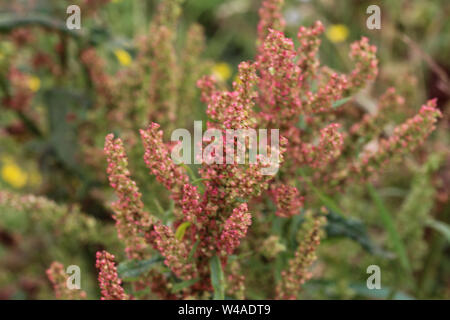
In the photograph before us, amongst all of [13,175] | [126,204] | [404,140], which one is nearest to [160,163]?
[126,204]

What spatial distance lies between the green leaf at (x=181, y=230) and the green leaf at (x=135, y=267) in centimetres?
4

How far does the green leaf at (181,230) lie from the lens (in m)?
0.60

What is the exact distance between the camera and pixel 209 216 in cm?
57

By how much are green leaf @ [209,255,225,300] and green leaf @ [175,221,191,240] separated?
5 centimetres

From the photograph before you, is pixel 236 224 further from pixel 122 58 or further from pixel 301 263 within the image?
pixel 122 58

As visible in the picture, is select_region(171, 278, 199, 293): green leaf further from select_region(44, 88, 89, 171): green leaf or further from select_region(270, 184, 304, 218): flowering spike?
select_region(44, 88, 89, 171): green leaf

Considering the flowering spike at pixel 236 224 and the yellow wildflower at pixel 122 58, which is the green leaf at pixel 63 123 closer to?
the yellow wildflower at pixel 122 58

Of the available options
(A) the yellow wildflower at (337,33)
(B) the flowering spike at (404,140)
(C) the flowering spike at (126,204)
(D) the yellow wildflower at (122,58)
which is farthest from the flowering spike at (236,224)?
(A) the yellow wildflower at (337,33)

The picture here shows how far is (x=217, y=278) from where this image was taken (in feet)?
1.89

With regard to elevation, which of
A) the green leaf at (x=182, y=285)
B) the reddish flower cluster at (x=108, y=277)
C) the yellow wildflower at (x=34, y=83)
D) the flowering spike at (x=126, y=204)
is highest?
the yellow wildflower at (x=34, y=83)

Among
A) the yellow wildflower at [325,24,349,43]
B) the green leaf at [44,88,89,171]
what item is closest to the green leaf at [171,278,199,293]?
the green leaf at [44,88,89,171]

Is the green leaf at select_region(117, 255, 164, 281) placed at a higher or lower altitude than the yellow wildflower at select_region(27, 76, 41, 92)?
lower

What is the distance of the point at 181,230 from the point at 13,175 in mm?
1318

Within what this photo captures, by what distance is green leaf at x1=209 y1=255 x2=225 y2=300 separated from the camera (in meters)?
0.57
